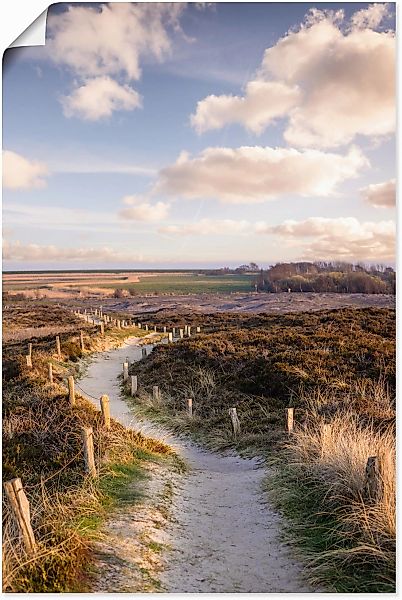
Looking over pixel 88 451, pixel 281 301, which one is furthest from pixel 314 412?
pixel 281 301

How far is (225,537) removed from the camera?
4375mm

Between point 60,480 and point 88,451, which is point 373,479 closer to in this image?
point 88,451

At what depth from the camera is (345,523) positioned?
407 centimetres

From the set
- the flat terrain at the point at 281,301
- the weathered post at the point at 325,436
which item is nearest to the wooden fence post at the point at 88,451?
the weathered post at the point at 325,436

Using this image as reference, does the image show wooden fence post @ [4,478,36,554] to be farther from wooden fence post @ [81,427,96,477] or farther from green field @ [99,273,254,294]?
green field @ [99,273,254,294]

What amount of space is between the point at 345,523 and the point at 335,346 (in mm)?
8461

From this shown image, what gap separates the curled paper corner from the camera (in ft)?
11.2

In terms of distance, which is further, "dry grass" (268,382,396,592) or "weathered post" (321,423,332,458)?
"weathered post" (321,423,332,458)

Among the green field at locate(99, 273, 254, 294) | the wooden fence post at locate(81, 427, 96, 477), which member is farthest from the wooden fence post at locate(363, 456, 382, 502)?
the green field at locate(99, 273, 254, 294)

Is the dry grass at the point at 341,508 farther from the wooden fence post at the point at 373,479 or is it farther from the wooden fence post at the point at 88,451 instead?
the wooden fence post at the point at 88,451

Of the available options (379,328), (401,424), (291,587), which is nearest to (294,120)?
(401,424)

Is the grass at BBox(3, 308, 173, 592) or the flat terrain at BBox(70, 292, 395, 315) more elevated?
the flat terrain at BBox(70, 292, 395, 315)

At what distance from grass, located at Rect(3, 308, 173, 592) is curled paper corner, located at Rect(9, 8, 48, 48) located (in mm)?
3436

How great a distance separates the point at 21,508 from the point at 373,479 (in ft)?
9.12
